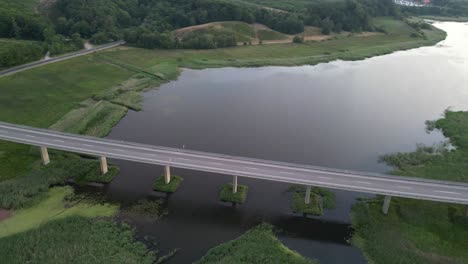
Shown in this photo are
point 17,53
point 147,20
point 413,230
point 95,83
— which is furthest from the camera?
point 147,20

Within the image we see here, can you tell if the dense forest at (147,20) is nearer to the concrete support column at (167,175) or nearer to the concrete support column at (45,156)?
the concrete support column at (45,156)

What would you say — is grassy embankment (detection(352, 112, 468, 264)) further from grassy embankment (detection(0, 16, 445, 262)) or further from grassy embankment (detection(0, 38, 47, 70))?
grassy embankment (detection(0, 38, 47, 70))

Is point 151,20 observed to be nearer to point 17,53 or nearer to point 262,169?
point 17,53

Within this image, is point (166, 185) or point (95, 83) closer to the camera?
point (166, 185)

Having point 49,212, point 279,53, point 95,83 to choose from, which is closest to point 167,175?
point 49,212

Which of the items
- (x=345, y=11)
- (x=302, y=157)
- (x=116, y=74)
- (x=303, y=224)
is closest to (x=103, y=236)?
(x=303, y=224)

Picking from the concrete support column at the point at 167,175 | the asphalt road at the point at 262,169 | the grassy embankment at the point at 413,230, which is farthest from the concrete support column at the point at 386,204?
the concrete support column at the point at 167,175

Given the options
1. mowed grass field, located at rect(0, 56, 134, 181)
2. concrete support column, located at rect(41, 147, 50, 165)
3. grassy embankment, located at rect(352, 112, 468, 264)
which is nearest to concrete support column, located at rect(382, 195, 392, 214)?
grassy embankment, located at rect(352, 112, 468, 264)
